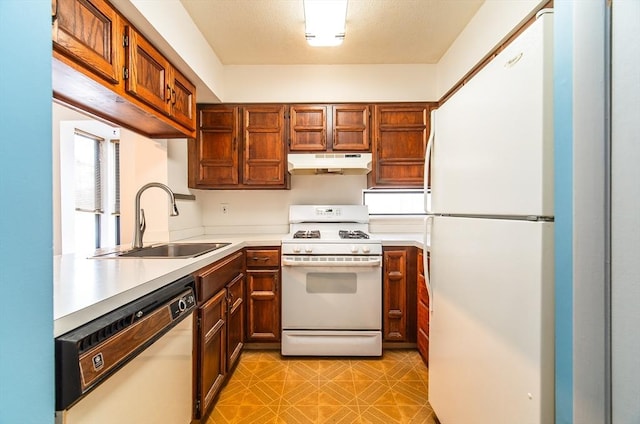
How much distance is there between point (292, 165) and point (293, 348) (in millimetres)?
1514

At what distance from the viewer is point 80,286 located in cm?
97

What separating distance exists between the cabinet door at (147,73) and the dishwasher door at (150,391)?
117 centimetres

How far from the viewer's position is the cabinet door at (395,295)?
240 centimetres

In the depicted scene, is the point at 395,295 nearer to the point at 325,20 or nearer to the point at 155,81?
the point at 325,20

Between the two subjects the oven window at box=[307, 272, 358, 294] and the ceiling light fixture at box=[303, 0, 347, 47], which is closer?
the ceiling light fixture at box=[303, 0, 347, 47]

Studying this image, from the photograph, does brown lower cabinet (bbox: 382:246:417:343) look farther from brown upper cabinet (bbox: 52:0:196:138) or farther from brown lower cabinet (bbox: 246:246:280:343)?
brown upper cabinet (bbox: 52:0:196:138)

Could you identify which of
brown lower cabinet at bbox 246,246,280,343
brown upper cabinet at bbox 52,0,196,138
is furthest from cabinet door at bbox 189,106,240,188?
brown lower cabinet at bbox 246,246,280,343

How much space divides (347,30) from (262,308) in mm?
2274

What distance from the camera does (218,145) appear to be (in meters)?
2.71

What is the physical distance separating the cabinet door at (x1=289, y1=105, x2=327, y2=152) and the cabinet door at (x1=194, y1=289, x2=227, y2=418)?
148 centimetres

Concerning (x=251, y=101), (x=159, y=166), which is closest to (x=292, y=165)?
(x=251, y=101)

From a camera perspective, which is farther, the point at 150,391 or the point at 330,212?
the point at 330,212

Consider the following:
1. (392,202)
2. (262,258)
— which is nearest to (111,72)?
(262,258)

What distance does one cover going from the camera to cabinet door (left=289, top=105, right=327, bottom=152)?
2.71m
